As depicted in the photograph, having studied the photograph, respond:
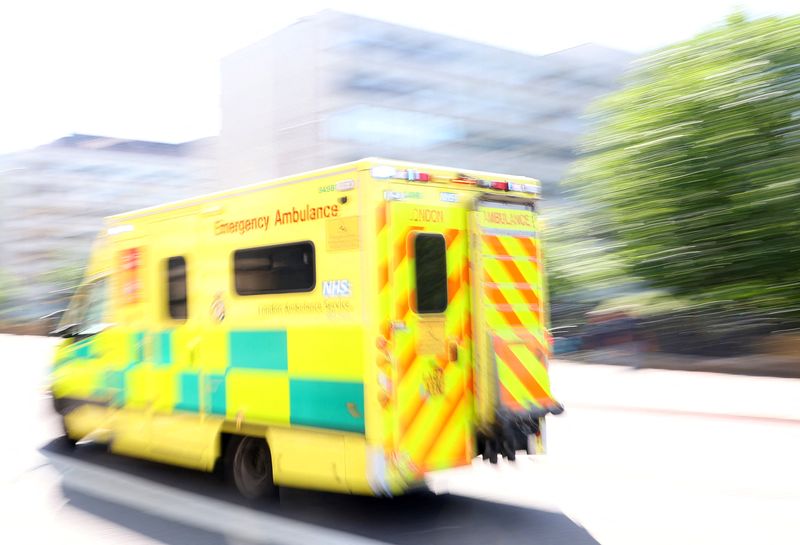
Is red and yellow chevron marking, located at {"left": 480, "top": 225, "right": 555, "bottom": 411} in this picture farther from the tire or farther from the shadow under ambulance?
the tire

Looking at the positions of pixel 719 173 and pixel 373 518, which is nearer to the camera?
pixel 373 518

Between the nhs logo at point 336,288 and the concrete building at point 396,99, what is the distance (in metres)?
42.1

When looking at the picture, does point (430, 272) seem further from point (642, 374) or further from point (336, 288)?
point (642, 374)

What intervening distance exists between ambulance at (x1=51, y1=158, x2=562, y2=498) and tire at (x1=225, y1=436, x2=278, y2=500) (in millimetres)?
16

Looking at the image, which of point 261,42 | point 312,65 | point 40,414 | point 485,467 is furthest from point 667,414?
point 261,42

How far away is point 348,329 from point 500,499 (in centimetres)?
219

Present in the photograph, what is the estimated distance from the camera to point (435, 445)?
5.93 m

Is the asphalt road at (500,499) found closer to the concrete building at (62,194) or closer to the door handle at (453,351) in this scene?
the door handle at (453,351)

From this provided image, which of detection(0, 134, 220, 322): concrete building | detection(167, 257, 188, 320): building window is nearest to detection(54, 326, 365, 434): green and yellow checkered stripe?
detection(167, 257, 188, 320): building window

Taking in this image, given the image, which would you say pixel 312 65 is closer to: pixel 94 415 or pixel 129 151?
pixel 94 415

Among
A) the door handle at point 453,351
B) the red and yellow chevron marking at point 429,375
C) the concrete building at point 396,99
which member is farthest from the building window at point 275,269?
the concrete building at point 396,99

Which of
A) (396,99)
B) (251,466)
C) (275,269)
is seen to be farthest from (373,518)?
(396,99)

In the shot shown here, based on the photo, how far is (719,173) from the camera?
17203mm

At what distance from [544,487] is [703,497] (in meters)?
1.30
